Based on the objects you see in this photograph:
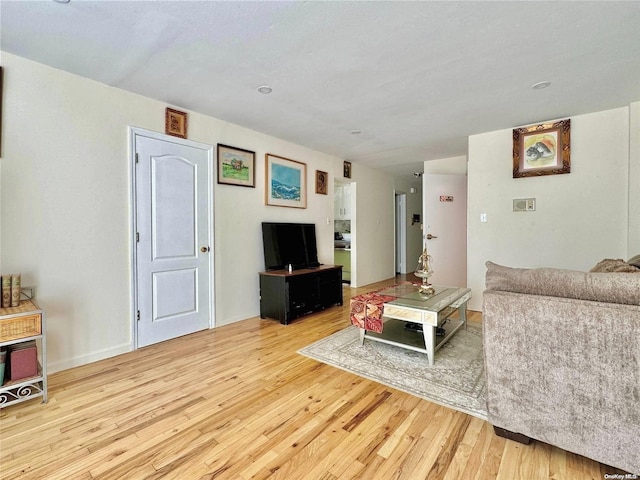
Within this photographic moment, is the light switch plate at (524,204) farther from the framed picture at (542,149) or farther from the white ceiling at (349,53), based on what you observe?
the white ceiling at (349,53)

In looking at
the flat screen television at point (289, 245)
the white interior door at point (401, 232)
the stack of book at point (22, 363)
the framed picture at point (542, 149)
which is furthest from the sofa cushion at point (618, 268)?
the white interior door at point (401, 232)

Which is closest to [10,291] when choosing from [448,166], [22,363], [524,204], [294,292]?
[22,363]

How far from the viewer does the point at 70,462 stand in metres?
1.43

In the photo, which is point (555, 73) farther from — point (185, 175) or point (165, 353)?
point (165, 353)

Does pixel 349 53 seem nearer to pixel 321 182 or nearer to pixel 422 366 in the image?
pixel 422 366

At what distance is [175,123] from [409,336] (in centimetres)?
307

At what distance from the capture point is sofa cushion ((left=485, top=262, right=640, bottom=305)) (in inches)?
50.0

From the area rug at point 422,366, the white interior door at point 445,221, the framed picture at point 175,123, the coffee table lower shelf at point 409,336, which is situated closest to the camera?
the area rug at point 422,366

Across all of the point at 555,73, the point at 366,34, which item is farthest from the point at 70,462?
the point at 555,73

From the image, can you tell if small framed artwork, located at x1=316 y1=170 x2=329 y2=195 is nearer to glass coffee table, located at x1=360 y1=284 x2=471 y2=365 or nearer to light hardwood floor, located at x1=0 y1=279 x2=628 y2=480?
glass coffee table, located at x1=360 y1=284 x2=471 y2=365

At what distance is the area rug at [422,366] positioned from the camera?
6.47ft

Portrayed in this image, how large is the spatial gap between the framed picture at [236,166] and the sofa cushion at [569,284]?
286 cm

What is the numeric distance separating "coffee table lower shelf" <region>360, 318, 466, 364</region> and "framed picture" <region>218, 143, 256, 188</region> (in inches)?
87.5

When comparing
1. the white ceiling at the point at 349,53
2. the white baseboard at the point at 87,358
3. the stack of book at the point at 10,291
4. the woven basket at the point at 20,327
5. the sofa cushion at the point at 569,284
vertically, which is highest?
the white ceiling at the point at 349,53
